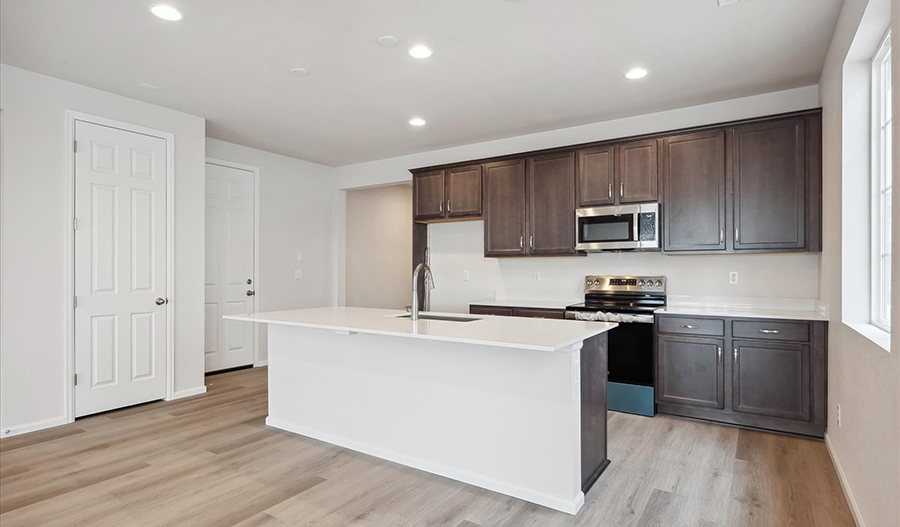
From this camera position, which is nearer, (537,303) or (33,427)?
(33,427)

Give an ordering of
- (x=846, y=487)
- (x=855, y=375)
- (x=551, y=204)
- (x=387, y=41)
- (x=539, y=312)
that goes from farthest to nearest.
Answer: (x=551, y=204)
(x=539, y=312)
(x=387, y=41)
(x=846, y=487)
(x=855, y=375)

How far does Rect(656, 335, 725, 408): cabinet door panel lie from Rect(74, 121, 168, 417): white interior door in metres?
4.17

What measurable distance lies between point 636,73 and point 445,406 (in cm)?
260

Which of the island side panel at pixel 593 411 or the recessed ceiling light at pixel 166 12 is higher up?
the recessed ceiling light at pixel 166 12

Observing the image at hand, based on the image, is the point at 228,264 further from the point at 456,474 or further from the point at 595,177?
the point at 595,177

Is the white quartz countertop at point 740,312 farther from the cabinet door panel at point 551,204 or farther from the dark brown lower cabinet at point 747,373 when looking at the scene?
the cabinet door panel at point 551,204

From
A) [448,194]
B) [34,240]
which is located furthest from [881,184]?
[34,240]

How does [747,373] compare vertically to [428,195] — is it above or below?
below

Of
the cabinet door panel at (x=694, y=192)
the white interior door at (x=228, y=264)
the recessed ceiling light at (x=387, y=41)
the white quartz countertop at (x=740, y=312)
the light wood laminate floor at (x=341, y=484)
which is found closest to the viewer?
the light wood laminate floor at (x=341, y=484)

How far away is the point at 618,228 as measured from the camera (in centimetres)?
414

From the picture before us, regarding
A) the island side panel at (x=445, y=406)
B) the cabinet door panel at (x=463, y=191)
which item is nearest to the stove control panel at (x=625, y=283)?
the cabinet door panel at (x=463, y=191)

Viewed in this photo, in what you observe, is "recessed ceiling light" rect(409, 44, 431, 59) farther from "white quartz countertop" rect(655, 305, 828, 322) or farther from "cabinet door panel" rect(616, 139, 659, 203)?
"white quartz countertop" rect(655, 305, 828, 322)

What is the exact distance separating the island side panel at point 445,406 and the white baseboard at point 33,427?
159cm

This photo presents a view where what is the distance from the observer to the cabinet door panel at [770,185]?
3443 mm
